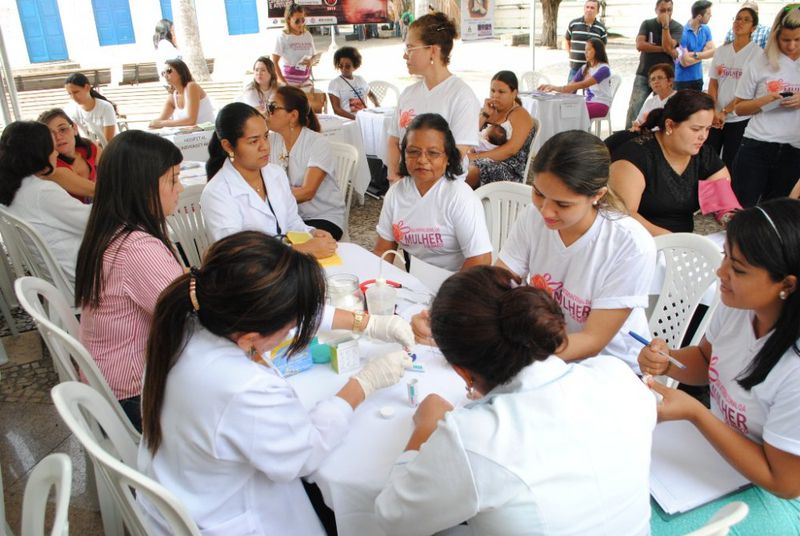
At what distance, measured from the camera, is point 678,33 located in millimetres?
6895

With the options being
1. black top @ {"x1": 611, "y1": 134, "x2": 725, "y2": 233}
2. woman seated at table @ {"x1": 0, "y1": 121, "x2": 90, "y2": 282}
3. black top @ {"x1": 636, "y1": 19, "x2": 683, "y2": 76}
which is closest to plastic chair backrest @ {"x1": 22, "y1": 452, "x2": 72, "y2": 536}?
woman seated at table @ {"x1": 0, "y1": 121, "x2": 90, "y2": 282}

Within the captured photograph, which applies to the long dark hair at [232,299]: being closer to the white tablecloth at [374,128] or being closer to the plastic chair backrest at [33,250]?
the plastic chair backrest at [33,250]

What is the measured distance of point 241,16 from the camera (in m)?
15.2

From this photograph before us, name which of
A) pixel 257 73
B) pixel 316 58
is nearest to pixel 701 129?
pixel 257 73

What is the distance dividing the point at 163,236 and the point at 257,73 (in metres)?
3.99

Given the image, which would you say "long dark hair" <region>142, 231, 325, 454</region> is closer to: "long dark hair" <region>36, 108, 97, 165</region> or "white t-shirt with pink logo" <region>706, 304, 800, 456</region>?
"white t-shirt with pink logo" <region>706, 304, 800, 456</region>

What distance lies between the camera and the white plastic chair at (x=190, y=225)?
3219mm

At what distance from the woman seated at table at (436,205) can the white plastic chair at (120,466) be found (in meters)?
1.48

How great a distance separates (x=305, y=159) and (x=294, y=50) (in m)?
3.52

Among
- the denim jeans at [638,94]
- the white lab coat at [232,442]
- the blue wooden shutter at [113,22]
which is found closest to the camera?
the white lab coat at [232,442]

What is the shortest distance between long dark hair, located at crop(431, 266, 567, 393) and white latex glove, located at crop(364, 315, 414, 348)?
2.14ft

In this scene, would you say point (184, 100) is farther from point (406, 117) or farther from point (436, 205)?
point (436, 205)

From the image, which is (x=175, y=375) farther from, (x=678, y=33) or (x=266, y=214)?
(x=678, y=33)

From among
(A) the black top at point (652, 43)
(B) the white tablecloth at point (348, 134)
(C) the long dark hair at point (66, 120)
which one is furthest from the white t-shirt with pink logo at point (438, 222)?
(A) the black top at point (652, 43)
